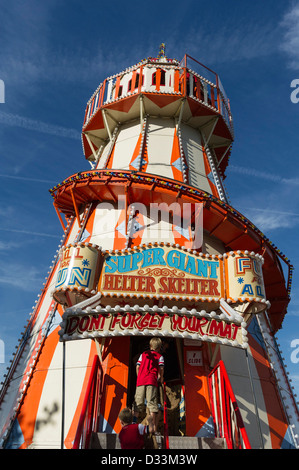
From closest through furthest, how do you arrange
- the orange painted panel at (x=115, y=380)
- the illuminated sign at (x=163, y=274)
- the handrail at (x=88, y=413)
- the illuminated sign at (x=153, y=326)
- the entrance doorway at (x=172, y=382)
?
the handrail at (x=88, y=413), the illuminated sign at (x=153, y=326), the orange painted panel at (x=115, y=380), the illuminated sign at (x=163, y=274), the entrance doorway at (x=172, y=382)

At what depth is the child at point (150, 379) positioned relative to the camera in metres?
6.41

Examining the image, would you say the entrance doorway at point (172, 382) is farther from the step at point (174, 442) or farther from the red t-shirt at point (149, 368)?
the step at point (174, 442)

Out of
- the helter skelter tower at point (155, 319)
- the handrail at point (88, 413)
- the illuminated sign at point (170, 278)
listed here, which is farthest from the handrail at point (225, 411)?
the handrail at point (88, 413)

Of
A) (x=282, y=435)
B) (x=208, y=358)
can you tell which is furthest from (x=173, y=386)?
(x=282, y=435)

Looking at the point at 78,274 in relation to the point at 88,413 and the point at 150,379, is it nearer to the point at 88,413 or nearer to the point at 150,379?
the point at 88,413

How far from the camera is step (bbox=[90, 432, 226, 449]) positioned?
6672 mm

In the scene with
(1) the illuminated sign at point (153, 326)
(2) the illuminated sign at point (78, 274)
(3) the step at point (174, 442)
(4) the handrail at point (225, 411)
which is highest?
(2) the illuminated sign at point (78, 274)

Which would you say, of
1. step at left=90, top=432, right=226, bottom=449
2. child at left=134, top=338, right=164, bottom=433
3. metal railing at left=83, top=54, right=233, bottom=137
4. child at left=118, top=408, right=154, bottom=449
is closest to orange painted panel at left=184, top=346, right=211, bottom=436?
step at left=90, top=432, right=226, bottom=449

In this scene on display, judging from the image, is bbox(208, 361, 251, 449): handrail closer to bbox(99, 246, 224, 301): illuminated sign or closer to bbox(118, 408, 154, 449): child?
bbox(118, 408, 154, 449): child

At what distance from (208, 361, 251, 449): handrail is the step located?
0.30 m

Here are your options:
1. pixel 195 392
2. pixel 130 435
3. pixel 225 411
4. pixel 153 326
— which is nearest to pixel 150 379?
pixel 153 326

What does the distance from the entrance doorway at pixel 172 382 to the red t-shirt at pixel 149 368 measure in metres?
1.71
